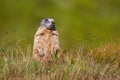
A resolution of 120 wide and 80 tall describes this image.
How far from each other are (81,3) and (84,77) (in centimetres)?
1219

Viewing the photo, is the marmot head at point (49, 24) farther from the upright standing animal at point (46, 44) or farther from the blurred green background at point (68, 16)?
the blurred green background at point (68, 16)

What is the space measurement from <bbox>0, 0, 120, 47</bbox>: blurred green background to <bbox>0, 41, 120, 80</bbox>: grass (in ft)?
23.1

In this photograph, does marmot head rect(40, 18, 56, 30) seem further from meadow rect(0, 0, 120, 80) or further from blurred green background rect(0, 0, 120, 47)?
blurred green background rect(0, 0, 120, 47)

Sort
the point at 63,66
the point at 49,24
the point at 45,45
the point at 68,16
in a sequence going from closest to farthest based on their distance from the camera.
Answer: the point at 63,66
the point at 45,45
the point at 49,24
the point at 68,16

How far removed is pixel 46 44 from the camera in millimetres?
12047

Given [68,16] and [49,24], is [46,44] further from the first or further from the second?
[68,16]

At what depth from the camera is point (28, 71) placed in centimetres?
1060

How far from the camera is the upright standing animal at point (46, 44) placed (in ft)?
39.2

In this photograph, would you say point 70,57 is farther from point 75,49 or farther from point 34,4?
point 34,4

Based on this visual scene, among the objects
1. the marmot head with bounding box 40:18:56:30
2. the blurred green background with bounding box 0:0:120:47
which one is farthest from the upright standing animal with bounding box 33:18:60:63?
the blurred green background with bounding box 0:0:120:47

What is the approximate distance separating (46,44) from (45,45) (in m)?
0.03

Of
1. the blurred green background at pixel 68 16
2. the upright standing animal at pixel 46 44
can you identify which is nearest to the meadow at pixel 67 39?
the blurred green background at pixel 68 16

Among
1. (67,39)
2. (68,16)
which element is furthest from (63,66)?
(68,16)

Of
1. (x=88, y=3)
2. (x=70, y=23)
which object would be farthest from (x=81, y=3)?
(x=70, y=23)
